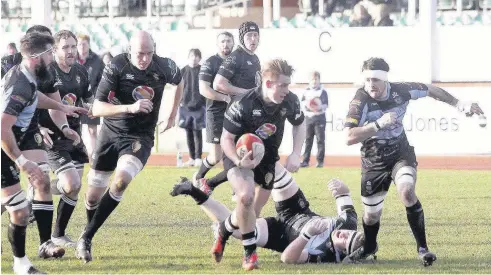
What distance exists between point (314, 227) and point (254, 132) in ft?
3.27

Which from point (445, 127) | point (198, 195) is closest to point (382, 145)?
point (198, 195)

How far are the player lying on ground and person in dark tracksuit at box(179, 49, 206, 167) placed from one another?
1215 cm

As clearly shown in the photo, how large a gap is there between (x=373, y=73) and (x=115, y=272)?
2.94 meters

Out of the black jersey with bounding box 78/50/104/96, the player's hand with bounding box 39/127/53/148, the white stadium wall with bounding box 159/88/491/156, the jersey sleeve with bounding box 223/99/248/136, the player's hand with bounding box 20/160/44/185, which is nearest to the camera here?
the player's hand with bounding box 20/160/44/185

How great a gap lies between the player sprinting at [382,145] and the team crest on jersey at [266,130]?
70cm

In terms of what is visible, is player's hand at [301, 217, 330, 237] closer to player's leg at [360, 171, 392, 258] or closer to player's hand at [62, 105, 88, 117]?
player's leg at [360, 171, 392, 258]

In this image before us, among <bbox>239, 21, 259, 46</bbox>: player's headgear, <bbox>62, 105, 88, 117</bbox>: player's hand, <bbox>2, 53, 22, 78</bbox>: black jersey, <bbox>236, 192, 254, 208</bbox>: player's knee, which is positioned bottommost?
<bbox>236, 192, 254, 208</bbox>: player's knee

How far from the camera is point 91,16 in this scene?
105ft

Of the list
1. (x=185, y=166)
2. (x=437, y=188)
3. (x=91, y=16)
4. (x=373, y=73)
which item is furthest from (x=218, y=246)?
(x=91, y=16)

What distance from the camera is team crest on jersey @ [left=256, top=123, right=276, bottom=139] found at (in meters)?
10.5

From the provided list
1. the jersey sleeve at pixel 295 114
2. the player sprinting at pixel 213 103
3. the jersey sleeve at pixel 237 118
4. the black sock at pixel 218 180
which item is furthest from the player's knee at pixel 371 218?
the player sprinting at pixel 213 103

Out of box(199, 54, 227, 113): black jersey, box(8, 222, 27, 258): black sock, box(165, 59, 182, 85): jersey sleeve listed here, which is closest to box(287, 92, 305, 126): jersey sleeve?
box(165, 59, 182, 85): jersey sleeve

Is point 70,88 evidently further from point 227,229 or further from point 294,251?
point 294,251

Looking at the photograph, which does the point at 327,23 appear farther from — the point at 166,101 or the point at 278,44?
the point at 166,101
